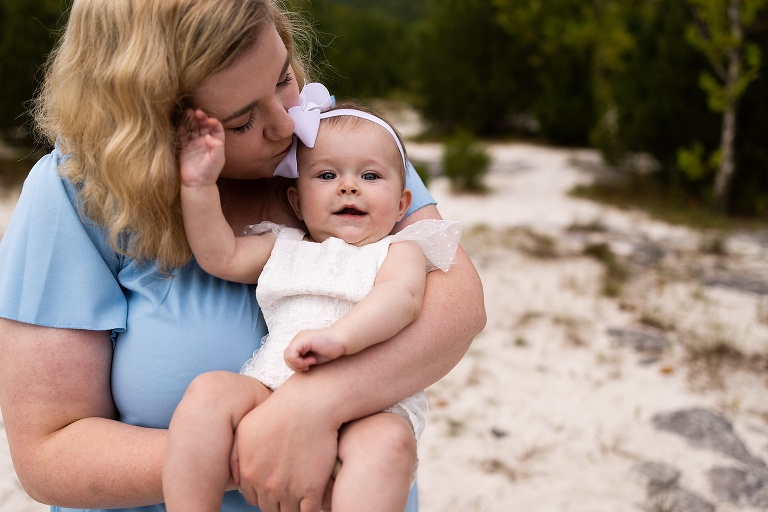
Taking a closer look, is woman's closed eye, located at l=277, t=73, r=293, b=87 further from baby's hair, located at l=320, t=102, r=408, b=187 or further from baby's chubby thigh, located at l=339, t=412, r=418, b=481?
baby's chubby thigh, located at l=339, t=412, r=418, b=481

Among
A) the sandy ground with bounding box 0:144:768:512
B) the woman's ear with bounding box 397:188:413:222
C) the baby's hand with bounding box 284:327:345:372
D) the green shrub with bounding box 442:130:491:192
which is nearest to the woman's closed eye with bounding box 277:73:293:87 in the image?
the woman's ear with bounding box 397:188:413:222

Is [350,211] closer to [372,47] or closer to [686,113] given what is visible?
[686,113]

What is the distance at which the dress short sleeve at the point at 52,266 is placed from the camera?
1295 mm

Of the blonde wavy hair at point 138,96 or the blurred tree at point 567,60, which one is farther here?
the blurred tree at point 567,60

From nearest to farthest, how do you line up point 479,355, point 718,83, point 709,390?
1. point 709,390
2. point 479,355
3. point 718,83

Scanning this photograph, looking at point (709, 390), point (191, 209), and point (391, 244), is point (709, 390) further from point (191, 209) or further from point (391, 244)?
point (191, 209)

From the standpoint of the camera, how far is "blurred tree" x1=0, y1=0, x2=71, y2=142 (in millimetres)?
8102

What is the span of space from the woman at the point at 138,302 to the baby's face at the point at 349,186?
19 cm

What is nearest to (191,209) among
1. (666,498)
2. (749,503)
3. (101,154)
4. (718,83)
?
(101,154)

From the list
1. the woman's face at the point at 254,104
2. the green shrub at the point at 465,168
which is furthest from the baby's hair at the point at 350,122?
the green shrub at the point at 465,168

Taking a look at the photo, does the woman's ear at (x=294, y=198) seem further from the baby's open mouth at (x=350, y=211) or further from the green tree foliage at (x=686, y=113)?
the green tree foliage at (x=686, y=113)

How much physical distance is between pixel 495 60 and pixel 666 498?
33.6 feet

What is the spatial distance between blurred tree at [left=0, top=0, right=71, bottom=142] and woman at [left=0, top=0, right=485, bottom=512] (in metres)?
7.70

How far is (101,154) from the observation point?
133cm
